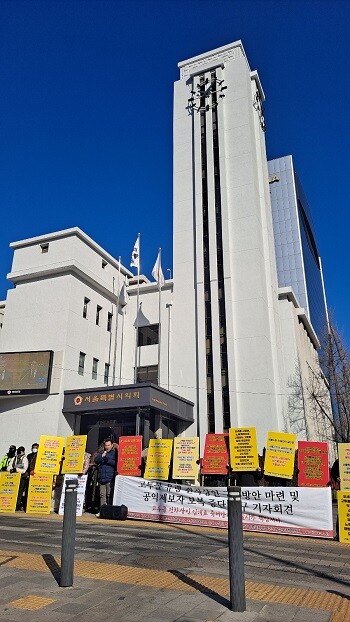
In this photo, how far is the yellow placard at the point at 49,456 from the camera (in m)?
14.1

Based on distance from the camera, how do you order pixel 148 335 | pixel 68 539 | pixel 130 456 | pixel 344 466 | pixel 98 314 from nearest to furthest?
pixel 68 539 → pixel 344 466 → pixel 130 456 → pixel 98 314 → pixel 148 335

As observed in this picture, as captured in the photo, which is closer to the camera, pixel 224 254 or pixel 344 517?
pixel 344 517

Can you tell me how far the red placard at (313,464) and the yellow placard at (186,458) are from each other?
Result: 3287mm

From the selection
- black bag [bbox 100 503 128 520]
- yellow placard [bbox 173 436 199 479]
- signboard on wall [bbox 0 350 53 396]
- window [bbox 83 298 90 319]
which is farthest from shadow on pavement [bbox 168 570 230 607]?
window [bbox 83 298 90 319]

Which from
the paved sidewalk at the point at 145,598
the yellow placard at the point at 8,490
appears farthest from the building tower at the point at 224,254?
the paved sidewalk at the point at 145,598

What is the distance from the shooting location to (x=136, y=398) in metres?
24.6

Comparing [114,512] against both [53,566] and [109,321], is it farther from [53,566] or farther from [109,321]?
[109,321]

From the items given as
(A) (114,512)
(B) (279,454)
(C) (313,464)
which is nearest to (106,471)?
(A) (114,512)

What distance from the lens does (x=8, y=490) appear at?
14.0m

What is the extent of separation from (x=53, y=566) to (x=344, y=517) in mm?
5963

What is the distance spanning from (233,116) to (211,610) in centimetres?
3799

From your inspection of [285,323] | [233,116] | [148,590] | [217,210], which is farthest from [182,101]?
[148,590]

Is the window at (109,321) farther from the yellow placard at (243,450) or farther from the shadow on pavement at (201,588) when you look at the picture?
the shadow on pavement at (201,588)

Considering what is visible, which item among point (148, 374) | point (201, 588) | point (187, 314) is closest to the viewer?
point (201, 588)
